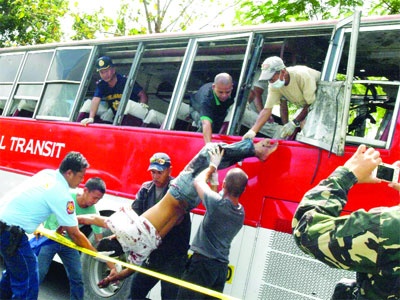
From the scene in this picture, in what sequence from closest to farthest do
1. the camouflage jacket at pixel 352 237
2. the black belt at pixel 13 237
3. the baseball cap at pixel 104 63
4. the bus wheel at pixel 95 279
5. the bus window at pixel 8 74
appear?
the camouflage jacket at pixel 352 237 → the black belt at pixel 13 237 → the bus wheel at pixel 95 279 → the baseball cap at pixel 104 63 → the bus window at pixel 8 74

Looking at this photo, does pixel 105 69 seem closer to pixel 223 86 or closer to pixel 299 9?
pixel 223 86

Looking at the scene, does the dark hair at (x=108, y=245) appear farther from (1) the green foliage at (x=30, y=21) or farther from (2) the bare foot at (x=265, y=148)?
(1) the green foliage at (x=30, y=21)

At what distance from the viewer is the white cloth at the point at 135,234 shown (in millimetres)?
4508

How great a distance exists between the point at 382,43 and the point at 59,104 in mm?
4451

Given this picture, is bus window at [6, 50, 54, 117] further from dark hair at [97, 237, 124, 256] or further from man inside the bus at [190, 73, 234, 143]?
man inside the bus at [190, 73, 234, 143]

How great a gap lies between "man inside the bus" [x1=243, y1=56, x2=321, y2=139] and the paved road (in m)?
3.48

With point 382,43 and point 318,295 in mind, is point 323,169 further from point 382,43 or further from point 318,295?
point 382,43

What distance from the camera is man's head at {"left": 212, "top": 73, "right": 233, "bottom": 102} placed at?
527 cm

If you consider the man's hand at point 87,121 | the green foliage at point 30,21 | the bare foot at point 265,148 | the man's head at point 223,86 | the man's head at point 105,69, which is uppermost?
the green foliage at point 30,21

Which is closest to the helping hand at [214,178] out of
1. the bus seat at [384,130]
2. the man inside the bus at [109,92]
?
the bus seat at [384,130]

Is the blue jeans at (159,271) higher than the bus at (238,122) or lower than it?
lower

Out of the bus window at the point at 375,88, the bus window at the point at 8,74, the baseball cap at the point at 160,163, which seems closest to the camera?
the bus window at the point at 375,88

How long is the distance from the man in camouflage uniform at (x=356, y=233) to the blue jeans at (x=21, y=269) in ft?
9.68

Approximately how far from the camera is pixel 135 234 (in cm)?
451
